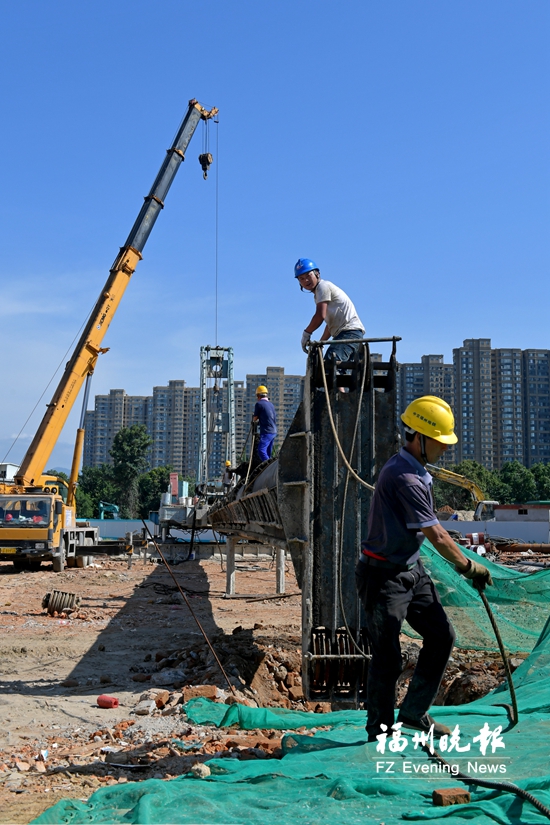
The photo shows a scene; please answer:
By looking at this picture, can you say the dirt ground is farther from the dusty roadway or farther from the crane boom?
the crane boom

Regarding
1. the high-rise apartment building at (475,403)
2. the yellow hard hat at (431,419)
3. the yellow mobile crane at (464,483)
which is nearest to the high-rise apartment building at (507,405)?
the high-rise apartment building at (475,403)

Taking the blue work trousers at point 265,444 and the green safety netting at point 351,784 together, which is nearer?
the green safety netting at point 351,784

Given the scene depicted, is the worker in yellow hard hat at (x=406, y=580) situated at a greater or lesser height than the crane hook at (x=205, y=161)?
lesser

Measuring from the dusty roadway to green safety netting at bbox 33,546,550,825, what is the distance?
77cm

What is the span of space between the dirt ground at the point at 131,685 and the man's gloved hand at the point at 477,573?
1.63m

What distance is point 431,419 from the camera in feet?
13.6

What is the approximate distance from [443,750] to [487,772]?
1.36 feet

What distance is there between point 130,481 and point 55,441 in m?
51.1

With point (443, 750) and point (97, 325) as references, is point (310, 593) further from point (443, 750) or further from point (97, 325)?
point (97, 325)

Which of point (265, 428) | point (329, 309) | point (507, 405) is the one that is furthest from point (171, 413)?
point (329, 309)

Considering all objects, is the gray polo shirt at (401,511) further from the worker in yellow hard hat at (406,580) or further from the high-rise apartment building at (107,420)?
the high-rise apartment building at (107,420)

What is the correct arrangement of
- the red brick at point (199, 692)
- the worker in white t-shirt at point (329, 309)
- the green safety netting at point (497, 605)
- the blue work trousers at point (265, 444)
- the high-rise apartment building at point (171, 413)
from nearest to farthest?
1. the red brick at point (199, 692)
2. the worker in white t-shirt at point (329, 309)
3. the green safety netting at point (497, 605)
4. the blue work trousers at point (265, 444)
5. the high-rise apartment building at point (171, 413)

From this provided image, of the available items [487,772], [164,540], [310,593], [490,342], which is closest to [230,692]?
[310,593]

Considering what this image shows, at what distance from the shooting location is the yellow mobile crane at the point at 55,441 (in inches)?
769
